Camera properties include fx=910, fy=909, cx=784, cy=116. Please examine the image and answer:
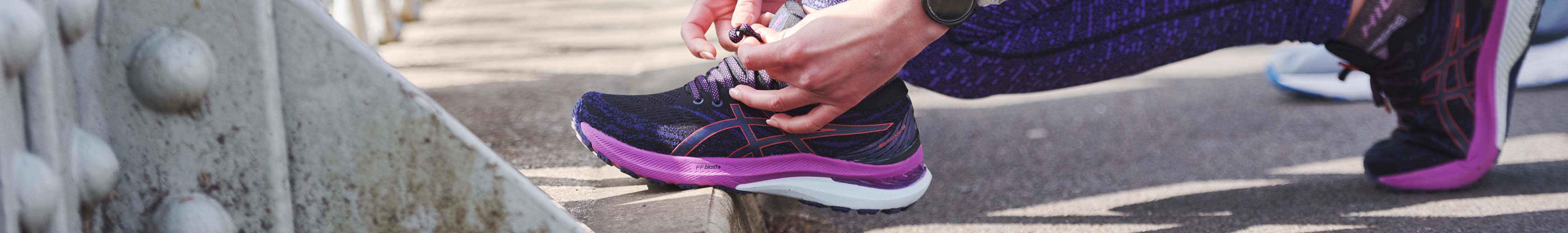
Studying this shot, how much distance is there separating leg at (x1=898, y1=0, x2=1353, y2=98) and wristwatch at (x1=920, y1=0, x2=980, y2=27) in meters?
0.07

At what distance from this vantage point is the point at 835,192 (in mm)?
917

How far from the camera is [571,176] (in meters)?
1.06

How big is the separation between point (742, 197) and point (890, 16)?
0.30 metres

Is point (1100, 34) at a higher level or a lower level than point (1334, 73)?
higher

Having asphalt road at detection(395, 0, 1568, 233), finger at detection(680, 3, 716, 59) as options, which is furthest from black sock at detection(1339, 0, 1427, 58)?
finger at detection(680, 3, 716, 59)

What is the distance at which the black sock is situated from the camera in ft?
3.08

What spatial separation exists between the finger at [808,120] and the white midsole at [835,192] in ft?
0.19

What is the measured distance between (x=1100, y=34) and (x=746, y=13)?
37cm

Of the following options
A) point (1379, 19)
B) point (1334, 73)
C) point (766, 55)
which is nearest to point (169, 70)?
point (766, 55)

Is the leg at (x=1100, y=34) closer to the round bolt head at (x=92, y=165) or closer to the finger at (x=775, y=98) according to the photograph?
the finger at (x=775, y=98)

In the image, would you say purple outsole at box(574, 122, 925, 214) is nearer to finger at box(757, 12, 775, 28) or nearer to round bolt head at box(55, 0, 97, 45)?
finger at box(757, 12, 775, 28)

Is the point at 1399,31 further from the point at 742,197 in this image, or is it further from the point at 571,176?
the point at 571,176

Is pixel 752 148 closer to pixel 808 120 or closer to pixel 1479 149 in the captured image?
pixel 808 120

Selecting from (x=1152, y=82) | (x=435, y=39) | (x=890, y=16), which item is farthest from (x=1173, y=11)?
(x=435, y=39)
